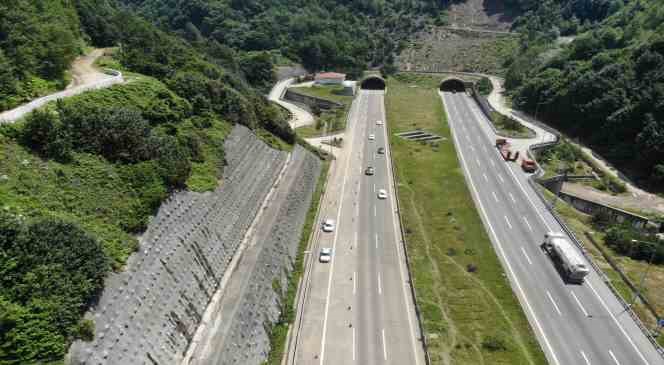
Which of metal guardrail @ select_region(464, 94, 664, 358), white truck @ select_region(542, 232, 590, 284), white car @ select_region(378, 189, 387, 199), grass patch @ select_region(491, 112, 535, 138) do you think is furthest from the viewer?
grass patch @ select_region(491, 112, 535, 138)

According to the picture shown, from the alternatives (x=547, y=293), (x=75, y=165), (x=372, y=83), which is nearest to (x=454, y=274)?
(x=547, y=293)

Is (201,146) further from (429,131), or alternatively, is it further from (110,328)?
(429,131)

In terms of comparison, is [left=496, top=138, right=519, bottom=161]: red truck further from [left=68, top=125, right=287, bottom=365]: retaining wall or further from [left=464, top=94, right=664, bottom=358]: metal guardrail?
[left=68, top=125, right=287, bottom=365]: retaining wall

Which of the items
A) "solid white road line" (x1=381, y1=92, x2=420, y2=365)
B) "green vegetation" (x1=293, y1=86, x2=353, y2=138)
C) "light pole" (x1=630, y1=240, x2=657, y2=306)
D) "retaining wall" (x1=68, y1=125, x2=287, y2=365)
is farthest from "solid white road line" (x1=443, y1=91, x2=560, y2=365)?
"green vegetation" (x1=293, y1=86, x2=353, y2=138)

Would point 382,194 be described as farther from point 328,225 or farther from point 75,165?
point 75,165

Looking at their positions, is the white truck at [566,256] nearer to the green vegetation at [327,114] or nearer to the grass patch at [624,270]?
the grass patch at [624,270]

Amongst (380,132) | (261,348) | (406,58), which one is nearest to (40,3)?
(261,348)

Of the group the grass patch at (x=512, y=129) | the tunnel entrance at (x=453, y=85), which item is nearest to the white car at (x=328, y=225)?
the grass patch at (x=512, y=129)
